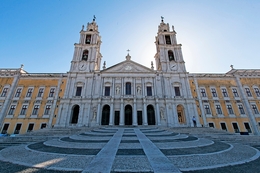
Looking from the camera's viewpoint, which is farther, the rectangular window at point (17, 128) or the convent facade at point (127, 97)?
the convent facade at point (127, 97)

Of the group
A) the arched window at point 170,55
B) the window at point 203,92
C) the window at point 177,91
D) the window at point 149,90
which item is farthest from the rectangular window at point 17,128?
the window at point 203,92

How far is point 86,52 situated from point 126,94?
14.2m

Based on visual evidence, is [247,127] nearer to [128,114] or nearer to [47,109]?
[128,114]

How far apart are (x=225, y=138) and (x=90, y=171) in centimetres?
981

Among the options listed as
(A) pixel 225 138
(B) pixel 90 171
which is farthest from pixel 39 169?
(A) pixel 225 138

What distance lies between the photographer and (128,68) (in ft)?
83.2

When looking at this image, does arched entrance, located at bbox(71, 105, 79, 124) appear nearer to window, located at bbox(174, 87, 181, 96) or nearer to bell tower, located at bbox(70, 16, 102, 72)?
bell tower, located at bbox(70, 16, 102, 72)

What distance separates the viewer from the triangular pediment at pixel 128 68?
981 inches

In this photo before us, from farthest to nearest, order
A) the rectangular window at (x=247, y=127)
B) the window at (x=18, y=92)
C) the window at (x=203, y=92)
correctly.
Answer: the window at (x=203, y=92)
the window at (x=18, y=92)
the rectangular window at (x=247, y=127)

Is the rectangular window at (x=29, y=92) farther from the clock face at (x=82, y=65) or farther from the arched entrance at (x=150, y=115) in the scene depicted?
the arched entrance at (x=150, y=115)

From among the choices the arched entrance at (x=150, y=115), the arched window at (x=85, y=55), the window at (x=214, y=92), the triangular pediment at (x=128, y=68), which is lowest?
the arched entrance at (x=150, y=115)

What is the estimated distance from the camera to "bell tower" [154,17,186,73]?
25828 mm

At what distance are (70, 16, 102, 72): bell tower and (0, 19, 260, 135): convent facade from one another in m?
0.22

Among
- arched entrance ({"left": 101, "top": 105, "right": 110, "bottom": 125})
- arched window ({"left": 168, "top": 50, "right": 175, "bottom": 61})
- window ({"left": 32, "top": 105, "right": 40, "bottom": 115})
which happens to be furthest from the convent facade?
arched window ({"left": 168, "top": 50, "right": 175, "bottom": 61})
